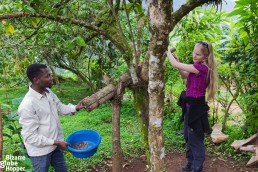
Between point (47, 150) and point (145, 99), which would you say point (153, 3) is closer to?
point (145, 99)

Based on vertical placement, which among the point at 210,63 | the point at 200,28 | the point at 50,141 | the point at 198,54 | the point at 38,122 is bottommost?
the point at 50,141

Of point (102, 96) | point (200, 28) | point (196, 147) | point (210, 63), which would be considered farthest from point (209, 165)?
point (200, 28)

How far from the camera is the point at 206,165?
3771mm

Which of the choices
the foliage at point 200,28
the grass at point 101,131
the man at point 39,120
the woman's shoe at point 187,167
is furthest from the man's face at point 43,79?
the foliage at point 200,28

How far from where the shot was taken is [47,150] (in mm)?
2674

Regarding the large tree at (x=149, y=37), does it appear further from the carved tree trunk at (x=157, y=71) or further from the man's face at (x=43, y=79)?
the man's face at (x=43, y=79)

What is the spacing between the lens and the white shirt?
2.51m

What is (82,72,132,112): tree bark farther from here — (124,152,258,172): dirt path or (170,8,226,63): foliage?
→ (170,8,226,63): foliage

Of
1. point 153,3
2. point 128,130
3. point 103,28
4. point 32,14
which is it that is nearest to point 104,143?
point 128,130

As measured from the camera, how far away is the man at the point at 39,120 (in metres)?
2.52

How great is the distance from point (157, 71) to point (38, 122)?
1267mm

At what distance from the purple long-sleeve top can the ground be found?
46.8 inches

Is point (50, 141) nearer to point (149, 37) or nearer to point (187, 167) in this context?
point (149, 37)

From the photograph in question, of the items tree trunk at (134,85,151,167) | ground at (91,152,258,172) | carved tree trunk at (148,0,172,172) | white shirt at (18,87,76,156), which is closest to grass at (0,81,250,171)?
ground at (91,152,258,172)
